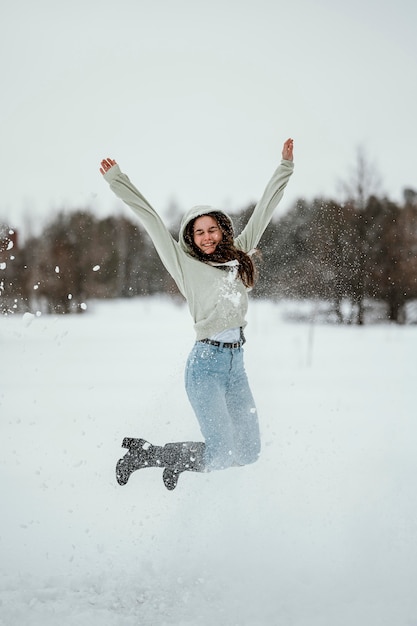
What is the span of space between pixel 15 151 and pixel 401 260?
10136 mm

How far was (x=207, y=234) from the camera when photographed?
9.04 ft

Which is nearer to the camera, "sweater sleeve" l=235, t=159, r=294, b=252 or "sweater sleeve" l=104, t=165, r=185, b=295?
"sweater sleeve" l=104, t=165, r=185, b=295

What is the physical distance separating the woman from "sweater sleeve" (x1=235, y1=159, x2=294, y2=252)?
0.11 m

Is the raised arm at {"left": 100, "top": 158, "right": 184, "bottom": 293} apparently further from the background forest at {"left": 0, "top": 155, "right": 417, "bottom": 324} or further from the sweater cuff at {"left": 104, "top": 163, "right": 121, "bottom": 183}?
the background forest at {"left": 0, "top": 155, "right": 417, "bottom": 324}

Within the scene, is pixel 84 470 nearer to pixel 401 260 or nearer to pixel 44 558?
pixel 44 558

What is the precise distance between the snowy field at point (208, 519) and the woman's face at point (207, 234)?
4.14 feet

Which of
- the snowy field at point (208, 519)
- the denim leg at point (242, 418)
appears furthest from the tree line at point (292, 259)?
the denim leg at point (242, 418)

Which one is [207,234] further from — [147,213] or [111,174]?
[111,174]

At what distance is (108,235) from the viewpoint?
14.1 m

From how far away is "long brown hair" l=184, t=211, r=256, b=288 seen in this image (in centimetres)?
276

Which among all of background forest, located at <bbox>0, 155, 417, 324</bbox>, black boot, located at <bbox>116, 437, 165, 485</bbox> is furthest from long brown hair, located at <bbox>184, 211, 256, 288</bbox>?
background forest, located at <bbox>0, 155, 417, 324</bbox>

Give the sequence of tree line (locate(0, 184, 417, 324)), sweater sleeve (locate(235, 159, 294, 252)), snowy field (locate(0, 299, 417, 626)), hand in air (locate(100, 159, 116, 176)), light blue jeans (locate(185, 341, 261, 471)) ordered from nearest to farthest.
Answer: snowy field (locate(0, 299, 417, 626)) → light blue jeans (locate(185, 341, 261, 471)) → hand in air (locate(100, 159, 116, 176)) → sweater sleeve (locate(235, 159, 294, 252)) → tree line (locate(0, 184, 417, 324))

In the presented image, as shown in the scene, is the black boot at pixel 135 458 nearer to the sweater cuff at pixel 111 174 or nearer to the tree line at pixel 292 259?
the sweater cuff at pixel 111 174

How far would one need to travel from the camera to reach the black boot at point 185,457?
2826mm
